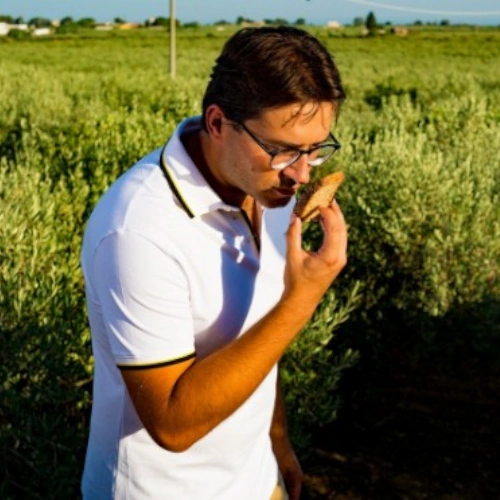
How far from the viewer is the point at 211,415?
1.88 meters

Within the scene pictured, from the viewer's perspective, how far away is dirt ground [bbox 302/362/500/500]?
6.00 metres

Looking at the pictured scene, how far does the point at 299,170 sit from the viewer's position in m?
2.09

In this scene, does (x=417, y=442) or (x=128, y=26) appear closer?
(x=417, y=442)

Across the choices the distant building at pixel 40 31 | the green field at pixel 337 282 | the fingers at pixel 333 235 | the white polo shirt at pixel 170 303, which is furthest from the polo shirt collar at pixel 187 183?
the distant building at pixel 40 31

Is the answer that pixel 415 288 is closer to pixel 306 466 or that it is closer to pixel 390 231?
pixel 390 231

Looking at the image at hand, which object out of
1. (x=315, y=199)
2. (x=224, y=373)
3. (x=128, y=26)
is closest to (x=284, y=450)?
(x=315, y=199)

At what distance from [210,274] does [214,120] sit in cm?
36

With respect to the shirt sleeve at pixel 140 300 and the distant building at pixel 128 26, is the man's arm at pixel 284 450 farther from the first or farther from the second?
the distant building at pixel 128 26

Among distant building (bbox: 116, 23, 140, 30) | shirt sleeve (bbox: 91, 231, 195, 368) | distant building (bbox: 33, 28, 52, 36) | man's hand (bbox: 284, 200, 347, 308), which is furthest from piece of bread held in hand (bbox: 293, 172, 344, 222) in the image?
distant building (bbox: 116, 23, 140, 30)

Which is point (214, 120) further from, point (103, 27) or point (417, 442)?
point (103, 27)

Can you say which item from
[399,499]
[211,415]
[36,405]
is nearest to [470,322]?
[399,499]

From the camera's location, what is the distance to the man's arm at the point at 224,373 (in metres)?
1.86

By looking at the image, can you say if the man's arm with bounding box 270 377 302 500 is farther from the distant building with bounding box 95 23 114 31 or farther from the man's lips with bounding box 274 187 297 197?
the distant building with bounding box 95 23 114 31

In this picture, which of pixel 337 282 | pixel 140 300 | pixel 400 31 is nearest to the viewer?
pixel 140 300
